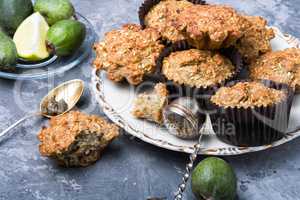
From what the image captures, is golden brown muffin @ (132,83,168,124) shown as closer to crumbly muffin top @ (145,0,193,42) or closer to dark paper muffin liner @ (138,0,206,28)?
crumbly muffin top @ (145,0,193,42)

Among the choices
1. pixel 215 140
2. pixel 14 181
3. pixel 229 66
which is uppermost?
pixel 229 66

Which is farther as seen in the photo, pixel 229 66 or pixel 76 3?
pixel 76 3

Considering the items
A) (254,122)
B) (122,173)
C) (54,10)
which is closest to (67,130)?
(122,173)

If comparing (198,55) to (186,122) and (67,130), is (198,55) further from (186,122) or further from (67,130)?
(67,130)

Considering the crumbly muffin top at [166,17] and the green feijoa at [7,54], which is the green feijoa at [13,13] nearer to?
the green feijoa at [7,54]

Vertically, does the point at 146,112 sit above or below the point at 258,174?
above

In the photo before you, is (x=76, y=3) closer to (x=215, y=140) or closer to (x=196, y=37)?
(x=196, y=37)

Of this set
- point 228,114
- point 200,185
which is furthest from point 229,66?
point 200,185

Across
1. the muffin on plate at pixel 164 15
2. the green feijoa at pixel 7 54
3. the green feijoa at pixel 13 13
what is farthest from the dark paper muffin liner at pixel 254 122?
the green feijoa at pixel 13 13
